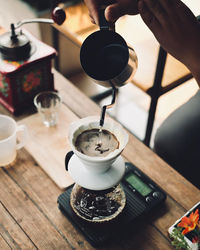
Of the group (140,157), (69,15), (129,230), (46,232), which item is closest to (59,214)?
(46,232)

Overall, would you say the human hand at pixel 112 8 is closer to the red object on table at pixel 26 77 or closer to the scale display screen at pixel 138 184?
the red object on table at pixel 26 77

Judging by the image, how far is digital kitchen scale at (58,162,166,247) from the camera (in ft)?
3.23

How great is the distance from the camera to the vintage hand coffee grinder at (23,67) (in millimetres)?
1313

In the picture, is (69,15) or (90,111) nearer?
(90,111)

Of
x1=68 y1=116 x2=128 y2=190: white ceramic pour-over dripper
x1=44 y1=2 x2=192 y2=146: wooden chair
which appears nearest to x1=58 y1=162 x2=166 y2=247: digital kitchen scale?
x1=68 y1=116 x2=128 y2=190: white ceramic pour-over dripper

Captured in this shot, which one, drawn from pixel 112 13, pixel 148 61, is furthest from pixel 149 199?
pixel 148 61

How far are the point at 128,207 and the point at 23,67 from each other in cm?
65

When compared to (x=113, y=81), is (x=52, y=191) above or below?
below

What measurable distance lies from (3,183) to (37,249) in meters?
0.26

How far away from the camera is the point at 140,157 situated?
1.24 metres

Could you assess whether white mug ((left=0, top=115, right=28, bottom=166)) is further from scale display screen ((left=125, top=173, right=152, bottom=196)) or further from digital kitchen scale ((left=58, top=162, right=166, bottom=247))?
scale display screen ((left=125, top=173, right=152, bottom=196))

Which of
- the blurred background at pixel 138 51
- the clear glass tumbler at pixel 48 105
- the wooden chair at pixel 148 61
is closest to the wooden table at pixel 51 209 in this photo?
the clear glass tumbler at pixel 48 105

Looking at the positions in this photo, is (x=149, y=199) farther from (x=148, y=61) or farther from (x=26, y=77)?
(x=148, y=61)

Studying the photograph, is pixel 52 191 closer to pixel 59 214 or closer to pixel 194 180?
pixel 59 214
